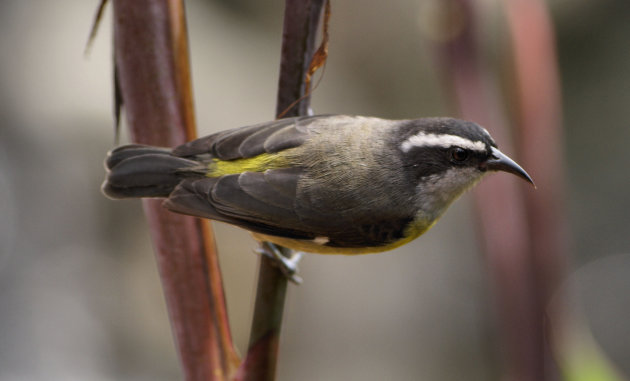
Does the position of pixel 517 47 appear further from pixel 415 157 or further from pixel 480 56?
pixel 415 157

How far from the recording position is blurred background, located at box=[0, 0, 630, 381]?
5516mm

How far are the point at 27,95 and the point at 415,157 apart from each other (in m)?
4.32

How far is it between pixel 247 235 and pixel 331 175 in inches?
132

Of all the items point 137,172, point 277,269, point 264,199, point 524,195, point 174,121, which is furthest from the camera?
point 264,199

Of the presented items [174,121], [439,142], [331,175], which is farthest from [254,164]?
[174,121]

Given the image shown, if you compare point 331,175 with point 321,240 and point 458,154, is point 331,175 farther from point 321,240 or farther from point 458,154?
point 458,154

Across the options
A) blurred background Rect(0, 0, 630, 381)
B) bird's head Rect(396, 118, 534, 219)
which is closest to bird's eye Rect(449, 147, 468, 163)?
bird's head Rect(396, 118, 534, 219)

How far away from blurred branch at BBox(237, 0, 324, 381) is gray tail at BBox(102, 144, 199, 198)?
51 centimetres

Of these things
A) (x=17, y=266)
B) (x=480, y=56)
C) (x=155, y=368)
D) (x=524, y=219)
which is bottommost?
(x=155, y=368)

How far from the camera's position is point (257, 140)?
2.18 meters

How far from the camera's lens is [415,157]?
2.26 m

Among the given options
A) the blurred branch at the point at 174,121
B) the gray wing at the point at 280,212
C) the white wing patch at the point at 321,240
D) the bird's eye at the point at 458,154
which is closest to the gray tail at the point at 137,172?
the gray wing at the point at 280,212

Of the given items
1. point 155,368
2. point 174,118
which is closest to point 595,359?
point 174,118

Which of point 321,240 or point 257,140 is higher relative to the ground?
point 257,140
